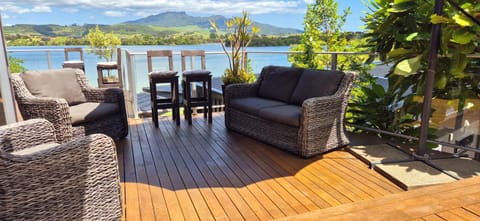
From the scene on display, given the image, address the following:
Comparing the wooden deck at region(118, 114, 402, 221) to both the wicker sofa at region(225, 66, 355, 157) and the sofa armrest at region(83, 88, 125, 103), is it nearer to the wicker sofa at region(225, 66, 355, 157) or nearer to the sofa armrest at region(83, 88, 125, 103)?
the wicker sofa at region(225, 66, 355, 157)

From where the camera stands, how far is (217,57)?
600 centimetres

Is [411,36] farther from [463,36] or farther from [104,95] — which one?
[104,95]

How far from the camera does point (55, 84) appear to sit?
3645 mm

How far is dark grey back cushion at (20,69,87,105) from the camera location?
3473mm

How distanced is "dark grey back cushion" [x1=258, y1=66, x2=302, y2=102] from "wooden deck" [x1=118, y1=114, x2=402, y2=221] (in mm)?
712

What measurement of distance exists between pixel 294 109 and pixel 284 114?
0.19 m

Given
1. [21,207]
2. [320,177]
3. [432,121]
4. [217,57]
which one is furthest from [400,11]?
[217,57]

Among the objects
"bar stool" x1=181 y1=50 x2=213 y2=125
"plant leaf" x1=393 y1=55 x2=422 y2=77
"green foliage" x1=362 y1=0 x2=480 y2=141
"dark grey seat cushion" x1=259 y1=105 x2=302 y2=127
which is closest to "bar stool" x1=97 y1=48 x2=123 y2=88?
"bar stool" x1=181 y1=50 x2=213 y2=125

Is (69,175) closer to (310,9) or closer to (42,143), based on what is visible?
(42,143)

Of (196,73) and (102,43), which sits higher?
(102,43)

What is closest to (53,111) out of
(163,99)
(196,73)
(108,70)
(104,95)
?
(104,95)

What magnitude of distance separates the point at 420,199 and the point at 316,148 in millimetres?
1536

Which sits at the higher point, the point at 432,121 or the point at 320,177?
the point at 432,121

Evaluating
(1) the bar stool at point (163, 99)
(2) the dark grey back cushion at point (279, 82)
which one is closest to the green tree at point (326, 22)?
(2) the dark grey back cushion at point (279, 82)
